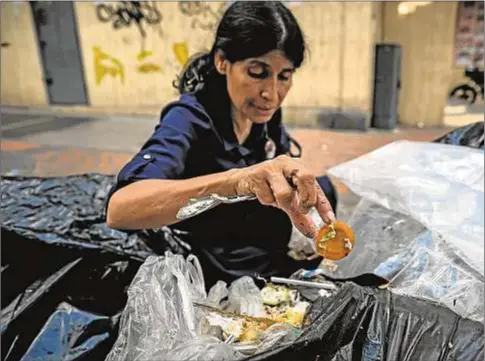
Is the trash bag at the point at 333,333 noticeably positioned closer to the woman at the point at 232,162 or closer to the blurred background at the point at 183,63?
the woman at the point at 232,162

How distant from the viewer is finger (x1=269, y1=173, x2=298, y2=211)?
68cm

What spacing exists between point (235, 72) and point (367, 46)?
15.0 ft

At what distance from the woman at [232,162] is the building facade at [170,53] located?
388 cm

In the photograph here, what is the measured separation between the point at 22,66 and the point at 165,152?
6752mm

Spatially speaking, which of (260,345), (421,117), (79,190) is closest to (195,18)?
(421,117)

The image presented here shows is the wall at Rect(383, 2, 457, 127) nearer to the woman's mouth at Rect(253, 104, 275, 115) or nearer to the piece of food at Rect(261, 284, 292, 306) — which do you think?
the woman's mouth at Rect(253, 104, 275, 115)

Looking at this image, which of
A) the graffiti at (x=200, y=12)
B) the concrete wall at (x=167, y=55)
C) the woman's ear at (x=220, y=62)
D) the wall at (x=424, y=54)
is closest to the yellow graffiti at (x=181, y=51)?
the concrete wall at (x=167, y=55)

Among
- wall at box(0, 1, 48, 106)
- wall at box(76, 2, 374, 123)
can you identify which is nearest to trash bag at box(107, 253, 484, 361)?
wall at box(76, 2, 374, 123)

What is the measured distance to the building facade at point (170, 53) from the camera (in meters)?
5.30

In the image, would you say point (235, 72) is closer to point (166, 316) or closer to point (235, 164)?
point (235, 164)

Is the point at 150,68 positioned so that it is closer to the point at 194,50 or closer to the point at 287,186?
the point at 194,50

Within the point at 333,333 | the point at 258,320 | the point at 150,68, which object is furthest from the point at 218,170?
the point at 150,68

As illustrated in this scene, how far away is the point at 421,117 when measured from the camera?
5480 mm

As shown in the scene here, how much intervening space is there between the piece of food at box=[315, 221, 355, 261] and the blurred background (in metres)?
3.46
